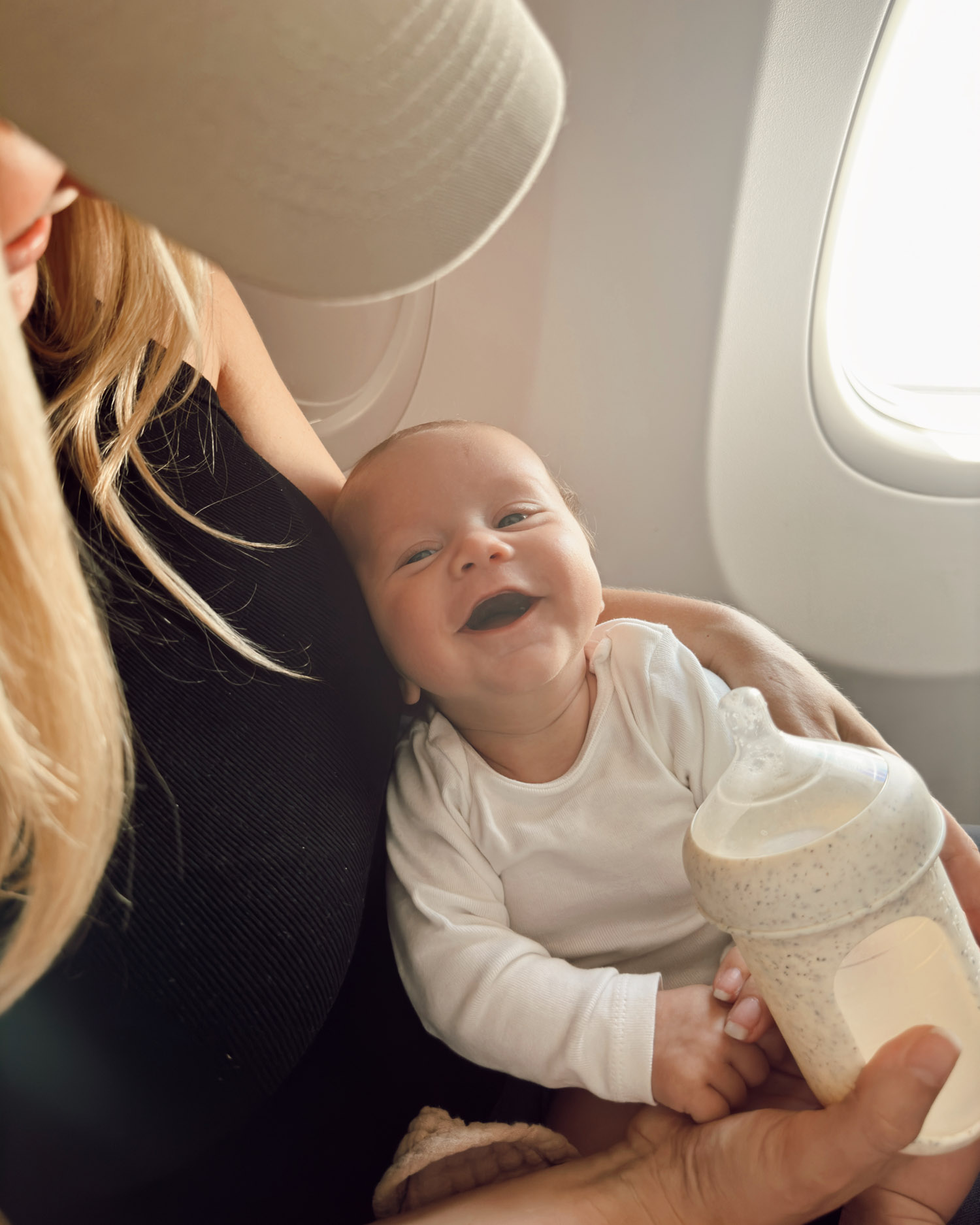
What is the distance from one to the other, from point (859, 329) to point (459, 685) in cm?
97

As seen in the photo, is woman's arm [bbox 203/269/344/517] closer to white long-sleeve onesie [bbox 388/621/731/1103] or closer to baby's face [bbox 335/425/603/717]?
baby's face [bbox 335/425/603/717]

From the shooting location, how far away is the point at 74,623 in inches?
19.6

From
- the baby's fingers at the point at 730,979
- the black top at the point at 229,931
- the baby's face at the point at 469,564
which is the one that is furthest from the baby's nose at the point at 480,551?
the baby's fingers at the point at 730,979

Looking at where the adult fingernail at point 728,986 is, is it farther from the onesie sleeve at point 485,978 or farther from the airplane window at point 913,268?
the airplane window at point 913,268

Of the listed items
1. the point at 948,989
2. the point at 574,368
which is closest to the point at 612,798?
the point at 948,989

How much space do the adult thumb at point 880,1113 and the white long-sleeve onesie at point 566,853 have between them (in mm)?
223

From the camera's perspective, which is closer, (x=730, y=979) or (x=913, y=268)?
(x=730, y=979)

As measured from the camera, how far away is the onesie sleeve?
70 cm

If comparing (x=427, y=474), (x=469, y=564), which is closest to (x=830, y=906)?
(x=469, y=564)

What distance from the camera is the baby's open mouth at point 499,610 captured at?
0.83 metres

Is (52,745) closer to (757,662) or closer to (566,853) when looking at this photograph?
(566,853)

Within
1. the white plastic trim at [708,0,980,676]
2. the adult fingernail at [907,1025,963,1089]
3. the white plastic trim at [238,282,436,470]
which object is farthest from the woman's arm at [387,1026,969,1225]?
the white plastic trim at [238,282,436,470]

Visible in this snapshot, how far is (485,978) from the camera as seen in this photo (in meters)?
0.74

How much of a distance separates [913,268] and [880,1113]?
1.28m
